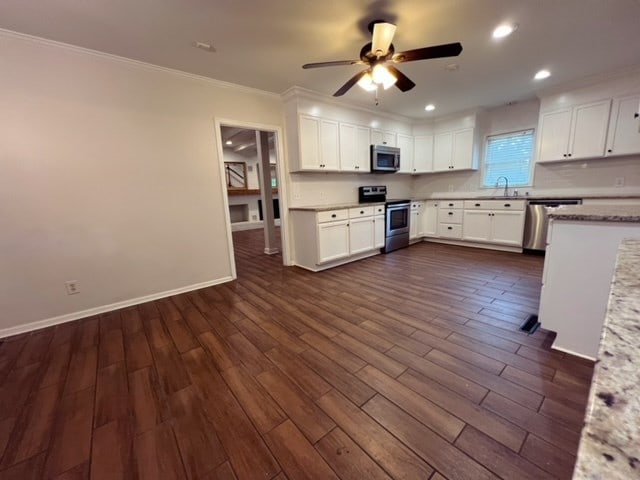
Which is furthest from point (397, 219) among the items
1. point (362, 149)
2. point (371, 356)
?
point (371, 356)

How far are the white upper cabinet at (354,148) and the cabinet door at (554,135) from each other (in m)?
2.71

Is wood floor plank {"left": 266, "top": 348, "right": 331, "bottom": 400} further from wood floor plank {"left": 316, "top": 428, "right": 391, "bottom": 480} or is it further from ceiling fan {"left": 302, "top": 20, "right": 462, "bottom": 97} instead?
ceiling fan {"left": 302, "top": 20, "right": 462, "bottom": 97}

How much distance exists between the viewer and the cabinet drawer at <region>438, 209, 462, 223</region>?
16.5 ft

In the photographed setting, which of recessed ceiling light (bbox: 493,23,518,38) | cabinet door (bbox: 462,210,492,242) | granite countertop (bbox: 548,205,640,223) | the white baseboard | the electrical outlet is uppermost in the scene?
recessed ceiling light (bbox: 493,23,518,38)

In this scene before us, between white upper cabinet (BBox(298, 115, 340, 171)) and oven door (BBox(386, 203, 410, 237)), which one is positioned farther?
oven door (BBox(386, 203, 410, 237))

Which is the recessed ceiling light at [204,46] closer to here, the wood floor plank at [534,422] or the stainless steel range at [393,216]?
the stainless steel range at [393,216]

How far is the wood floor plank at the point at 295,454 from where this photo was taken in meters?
1.17

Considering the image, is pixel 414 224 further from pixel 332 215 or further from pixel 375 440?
pixel 375 440

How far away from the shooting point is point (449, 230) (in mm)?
5195

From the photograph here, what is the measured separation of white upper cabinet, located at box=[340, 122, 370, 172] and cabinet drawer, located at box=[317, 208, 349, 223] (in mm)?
807

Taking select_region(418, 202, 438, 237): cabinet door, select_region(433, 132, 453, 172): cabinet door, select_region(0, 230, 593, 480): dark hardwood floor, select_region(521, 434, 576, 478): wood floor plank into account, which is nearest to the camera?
select_region(521, 434, 576, 478): wood floor plank

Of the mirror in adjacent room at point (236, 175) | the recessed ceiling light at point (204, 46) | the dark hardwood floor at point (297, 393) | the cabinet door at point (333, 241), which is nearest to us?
the dark hardwood floor at point (297, 393)

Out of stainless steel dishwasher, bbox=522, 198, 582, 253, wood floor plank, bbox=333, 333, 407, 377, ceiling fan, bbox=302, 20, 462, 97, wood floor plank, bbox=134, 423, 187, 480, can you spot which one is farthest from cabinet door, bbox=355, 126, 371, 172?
wood floor plank, bbox=134, 423, 187, 480

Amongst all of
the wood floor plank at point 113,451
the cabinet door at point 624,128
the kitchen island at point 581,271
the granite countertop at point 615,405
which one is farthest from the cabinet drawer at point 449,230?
the wood floor plank at point 113,451
